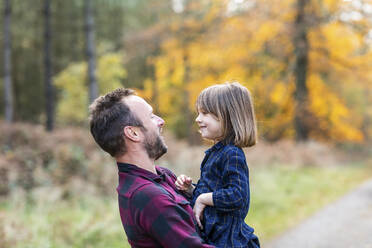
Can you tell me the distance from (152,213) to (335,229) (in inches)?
256

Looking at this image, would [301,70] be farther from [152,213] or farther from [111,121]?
[152,213]

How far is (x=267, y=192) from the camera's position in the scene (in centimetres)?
978

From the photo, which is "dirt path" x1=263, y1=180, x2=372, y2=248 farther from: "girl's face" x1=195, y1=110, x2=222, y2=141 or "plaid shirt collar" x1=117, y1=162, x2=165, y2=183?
"plaid shirt collar" x1=117, y1=162, x2=165, y2=183

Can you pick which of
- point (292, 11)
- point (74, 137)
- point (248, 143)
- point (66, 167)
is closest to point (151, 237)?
point (248, 143)

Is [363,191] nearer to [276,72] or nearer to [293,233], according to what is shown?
[293,233]

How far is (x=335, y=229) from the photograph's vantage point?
24.6 feet

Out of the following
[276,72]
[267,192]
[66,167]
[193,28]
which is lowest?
[66,167]

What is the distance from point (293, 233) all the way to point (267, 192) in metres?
2.61

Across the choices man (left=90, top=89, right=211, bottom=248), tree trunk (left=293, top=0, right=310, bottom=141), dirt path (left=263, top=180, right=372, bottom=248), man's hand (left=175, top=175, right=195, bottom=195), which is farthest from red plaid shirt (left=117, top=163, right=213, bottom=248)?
tree trunk (left=293, top=0, right=310, bottom=141)

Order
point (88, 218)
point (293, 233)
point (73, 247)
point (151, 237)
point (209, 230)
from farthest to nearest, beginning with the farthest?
point (293, 233)
point (88, 218)
point (73, 247)
point (209, 230)
point (151, 237)

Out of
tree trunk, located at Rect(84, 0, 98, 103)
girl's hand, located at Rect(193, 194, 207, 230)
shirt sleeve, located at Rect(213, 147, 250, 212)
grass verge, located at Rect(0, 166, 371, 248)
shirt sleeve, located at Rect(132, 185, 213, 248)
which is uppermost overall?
tree trunk, located at Rect(84, 0, 98, 103)

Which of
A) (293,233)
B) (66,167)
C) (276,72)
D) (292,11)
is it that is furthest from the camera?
(276,72)

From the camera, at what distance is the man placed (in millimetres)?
1901

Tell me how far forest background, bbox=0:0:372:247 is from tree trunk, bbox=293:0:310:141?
2.0 inches
